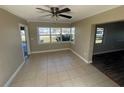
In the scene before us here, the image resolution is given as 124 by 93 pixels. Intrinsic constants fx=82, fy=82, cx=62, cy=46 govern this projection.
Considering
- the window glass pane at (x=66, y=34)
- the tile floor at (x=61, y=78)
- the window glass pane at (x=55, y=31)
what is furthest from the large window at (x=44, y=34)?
the tile floor at (x=61, y=78)

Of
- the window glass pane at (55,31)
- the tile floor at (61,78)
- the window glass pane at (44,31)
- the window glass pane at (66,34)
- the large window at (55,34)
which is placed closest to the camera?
the tile floor at (61,78)

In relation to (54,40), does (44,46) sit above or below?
below

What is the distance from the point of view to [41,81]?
110 inches

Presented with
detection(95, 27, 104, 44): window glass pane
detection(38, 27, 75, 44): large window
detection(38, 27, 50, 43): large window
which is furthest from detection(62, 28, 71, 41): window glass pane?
detection(95, 27, 104, 44): window glass pane

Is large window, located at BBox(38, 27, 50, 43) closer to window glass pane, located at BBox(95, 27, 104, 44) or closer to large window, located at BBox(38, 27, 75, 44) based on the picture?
large window, located at BBox(38, 27, 75, 44)

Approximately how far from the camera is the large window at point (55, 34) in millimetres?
5996

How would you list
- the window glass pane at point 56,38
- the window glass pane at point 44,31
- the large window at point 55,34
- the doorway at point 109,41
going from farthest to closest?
the window glass pane at point 56,38, the large window at point 55,34, the window glass pane at point 44,31, the doorway at point 109,41

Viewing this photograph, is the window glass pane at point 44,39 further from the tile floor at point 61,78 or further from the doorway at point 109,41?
the doorway at point 109,41

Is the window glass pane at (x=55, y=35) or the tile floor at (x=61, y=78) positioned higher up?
the window glass pane at (x=55, y=35)

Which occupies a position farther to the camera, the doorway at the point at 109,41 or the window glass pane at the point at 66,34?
the window glass pane at the point at 66,34

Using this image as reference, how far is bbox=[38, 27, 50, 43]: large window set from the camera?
5896mm
